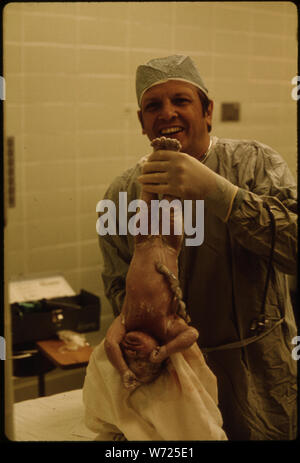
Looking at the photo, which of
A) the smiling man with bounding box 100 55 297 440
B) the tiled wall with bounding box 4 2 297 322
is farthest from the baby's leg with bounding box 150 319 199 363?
the tiled wall with bounding box 4 2 297 322

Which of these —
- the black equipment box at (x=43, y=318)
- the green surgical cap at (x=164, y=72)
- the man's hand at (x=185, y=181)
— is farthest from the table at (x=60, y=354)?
the green surgical cap at (x=164, y=72)

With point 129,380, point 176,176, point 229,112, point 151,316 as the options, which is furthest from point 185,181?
point 229,112

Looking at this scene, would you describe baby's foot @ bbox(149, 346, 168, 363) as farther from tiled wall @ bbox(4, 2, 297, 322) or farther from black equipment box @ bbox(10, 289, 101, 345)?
black equipment box @ bbox(10, 289, 101, 345)

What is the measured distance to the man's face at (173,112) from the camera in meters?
1.03

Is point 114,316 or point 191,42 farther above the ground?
point 191,42

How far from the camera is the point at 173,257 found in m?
1.01

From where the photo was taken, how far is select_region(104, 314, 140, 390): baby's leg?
0.97m

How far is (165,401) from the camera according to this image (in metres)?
0.97

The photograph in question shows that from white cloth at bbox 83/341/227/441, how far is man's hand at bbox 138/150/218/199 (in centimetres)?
29

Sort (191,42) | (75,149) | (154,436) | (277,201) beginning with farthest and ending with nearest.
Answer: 1. (75,149)
2. (191,42)
3. (277,201)
4. (154,436)

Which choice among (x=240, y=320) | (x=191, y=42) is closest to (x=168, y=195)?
(x=240, y=320)
